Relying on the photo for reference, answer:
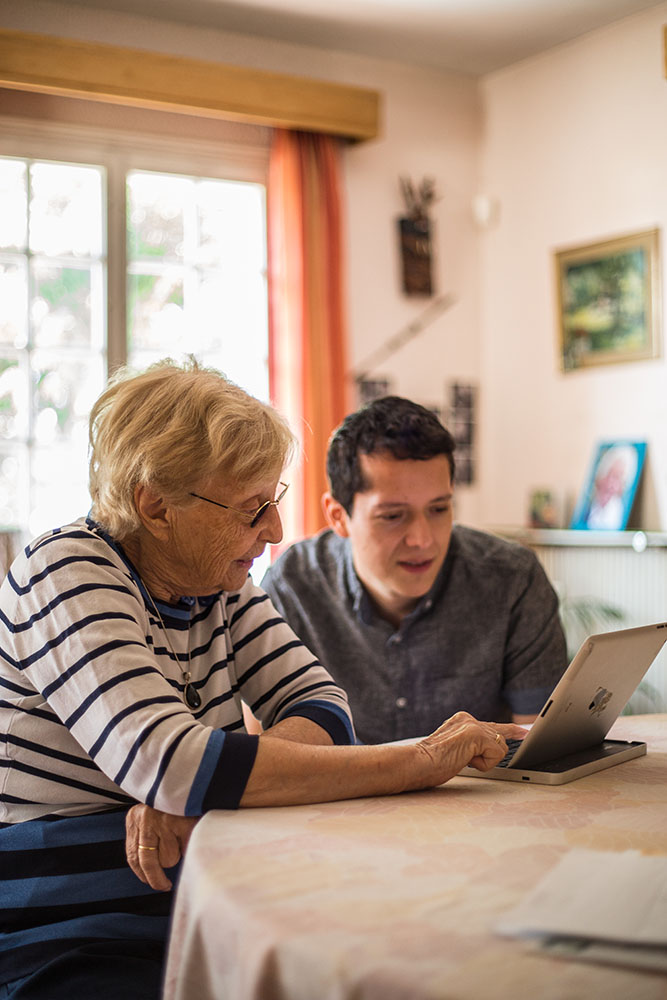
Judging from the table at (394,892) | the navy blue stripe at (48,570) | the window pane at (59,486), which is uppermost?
the window pane at (59,486)

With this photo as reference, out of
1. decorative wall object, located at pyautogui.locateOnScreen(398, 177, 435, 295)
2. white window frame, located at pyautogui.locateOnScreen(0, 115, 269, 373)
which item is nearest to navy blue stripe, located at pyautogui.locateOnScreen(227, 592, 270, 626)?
white window frame, located at pyautogui.locateOnScreen(0, 115, 269, 373)

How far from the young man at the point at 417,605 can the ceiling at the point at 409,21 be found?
240cm

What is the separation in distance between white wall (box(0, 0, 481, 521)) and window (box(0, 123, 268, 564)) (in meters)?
0.41

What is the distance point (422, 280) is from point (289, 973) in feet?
13.1

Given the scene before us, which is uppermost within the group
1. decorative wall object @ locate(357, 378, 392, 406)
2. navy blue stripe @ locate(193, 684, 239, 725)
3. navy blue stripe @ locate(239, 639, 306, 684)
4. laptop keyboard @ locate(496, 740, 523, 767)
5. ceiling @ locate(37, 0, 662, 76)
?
ceiling @ locate(37, 0, 662, 76)

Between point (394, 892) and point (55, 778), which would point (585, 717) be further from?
point (55, 778)

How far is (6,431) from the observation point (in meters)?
3.87

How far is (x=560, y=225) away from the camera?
4449 mm

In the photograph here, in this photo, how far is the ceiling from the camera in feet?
12.9

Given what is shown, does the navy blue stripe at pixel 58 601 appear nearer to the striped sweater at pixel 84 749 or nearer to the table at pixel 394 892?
the striped sweater at pixel 84 749

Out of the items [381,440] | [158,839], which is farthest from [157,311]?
[158,839]

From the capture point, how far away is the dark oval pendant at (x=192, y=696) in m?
1.55

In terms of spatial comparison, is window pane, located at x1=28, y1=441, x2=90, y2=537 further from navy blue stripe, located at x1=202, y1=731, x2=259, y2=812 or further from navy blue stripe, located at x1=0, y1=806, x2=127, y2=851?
navy blue stripe, located at x1=202, y1=731, x2=259, y2=812

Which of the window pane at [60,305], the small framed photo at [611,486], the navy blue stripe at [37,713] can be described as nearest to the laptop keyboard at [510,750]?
the navy blue stripe at [37,713]
